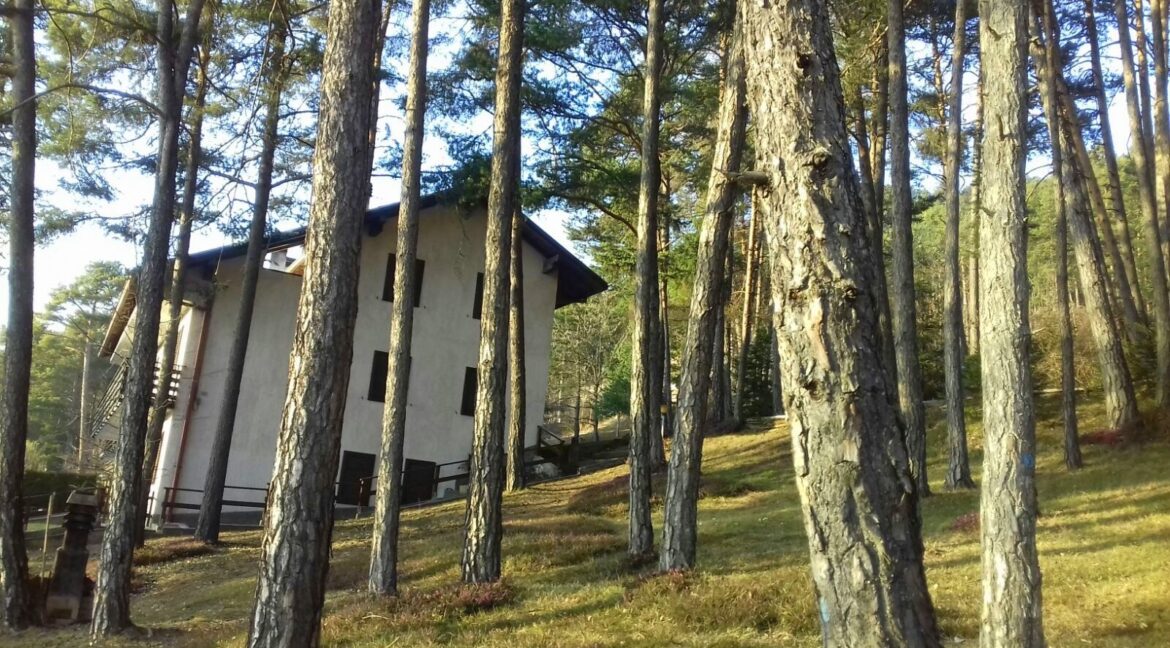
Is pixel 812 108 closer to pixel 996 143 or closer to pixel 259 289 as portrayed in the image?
pixel 996 143

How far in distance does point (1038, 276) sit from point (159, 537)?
41.6 meters

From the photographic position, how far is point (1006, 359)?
6969mm

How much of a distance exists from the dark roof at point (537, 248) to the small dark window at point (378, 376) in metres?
3.81

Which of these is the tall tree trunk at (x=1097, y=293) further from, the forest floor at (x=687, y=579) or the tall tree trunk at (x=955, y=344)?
the tall tree trunk at (x=955, y=344)

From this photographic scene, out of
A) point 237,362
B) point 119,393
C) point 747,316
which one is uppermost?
point 747,316

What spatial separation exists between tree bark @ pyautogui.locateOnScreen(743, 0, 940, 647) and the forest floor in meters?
4.14

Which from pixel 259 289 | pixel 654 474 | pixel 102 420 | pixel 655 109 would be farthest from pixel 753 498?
pixel 102 420

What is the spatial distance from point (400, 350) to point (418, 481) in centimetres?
1576

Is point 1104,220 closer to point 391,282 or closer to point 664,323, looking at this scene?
point 664,323

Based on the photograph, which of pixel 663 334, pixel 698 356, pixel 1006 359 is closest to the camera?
pixel 1006 359

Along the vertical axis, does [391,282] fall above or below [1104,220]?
below

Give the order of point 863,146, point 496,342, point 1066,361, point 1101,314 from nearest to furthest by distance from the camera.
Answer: point 496,342
point 1066,361
point 1101,314
point 863,146

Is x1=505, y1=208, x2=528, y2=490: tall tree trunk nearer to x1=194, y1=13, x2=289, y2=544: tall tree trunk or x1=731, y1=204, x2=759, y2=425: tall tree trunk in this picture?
x1=194, y1=13, x2=289, y2=544: tall tree trunk

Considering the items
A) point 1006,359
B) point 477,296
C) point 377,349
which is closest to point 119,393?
point 377,349
